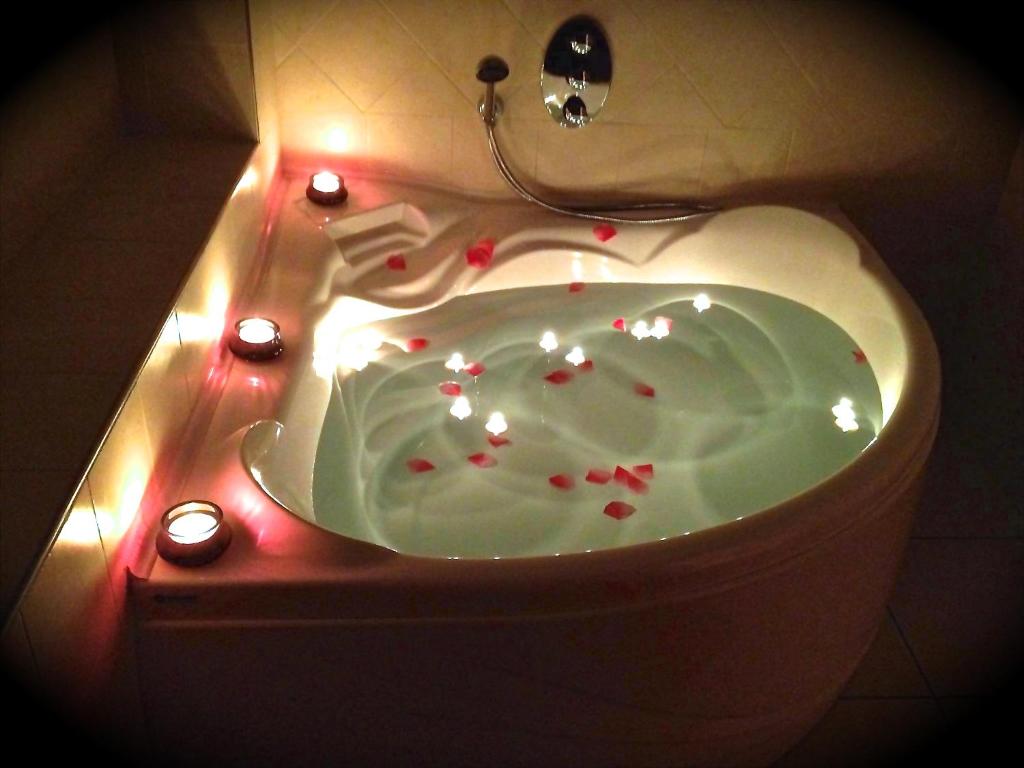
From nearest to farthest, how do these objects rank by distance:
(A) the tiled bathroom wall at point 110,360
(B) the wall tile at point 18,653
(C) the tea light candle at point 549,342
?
(B) the wall tile at point 18,653 → (A) the tiled bathroom wall at point 110,360 → (C) the tea light candle at point 549,342

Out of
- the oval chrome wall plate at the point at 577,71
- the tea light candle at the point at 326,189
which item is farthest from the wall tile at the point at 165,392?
the oval chrome wall plate at the point at 577,71

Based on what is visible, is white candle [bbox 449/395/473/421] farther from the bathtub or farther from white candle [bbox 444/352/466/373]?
the bathtub

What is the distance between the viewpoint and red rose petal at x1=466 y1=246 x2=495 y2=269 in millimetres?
2373

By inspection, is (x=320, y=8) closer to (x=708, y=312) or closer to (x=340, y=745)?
(x=708, y=312)

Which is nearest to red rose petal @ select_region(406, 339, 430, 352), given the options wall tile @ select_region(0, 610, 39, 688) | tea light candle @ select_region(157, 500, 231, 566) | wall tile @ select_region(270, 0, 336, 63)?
wall tile @ select_region(270, 0, 336, 63)

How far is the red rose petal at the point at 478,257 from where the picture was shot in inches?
93.4

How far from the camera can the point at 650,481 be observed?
2.02 m

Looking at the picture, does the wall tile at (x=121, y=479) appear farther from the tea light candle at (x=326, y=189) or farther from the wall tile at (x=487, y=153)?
the wall tile at (x=487, y=153)

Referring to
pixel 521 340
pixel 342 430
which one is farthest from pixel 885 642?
pixel 342 430

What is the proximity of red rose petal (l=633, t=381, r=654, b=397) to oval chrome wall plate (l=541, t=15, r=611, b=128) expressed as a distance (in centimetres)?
57

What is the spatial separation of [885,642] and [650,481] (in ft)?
1.76

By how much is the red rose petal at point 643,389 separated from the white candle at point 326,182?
785 millimetres

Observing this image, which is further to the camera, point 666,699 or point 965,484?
point 965,484

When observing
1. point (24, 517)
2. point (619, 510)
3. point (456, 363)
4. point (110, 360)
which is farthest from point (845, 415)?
point (24, 517)
